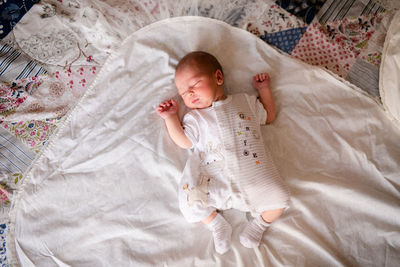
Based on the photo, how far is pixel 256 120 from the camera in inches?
49.1

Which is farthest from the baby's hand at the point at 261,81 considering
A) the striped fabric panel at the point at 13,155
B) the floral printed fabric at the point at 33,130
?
the striped fabric panel at the point at 13,155

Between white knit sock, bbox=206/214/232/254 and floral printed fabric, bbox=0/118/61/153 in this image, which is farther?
floral printed fabric, bbox=0/118/61/153

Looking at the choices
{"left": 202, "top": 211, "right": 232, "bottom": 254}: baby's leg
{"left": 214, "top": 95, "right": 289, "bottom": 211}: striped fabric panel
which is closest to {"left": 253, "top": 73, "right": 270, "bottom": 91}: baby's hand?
{"left": 214, "top": 95, "right": 289, "bottom": 211}: striped fabric panel

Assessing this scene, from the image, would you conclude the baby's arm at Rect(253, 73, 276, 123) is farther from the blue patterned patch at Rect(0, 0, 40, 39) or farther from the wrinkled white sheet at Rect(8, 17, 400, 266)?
the blue patterned patch at Rect(0, 0, 40, 39)

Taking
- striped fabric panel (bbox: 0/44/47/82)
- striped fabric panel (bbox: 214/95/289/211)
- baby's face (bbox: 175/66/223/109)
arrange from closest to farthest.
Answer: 1. striped fabric panel (bbox: 214/95/289/211)
2. baby's face (bbox: 175/66/223/109)
3. striped fabric panel (bbox: 0/44/47/82)

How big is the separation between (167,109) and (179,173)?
0.32 metres

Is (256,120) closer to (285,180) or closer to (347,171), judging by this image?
(285,180)

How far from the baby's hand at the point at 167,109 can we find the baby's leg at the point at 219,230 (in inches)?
20.2

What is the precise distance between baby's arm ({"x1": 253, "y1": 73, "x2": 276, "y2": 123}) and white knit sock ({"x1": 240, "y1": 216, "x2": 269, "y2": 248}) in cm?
49

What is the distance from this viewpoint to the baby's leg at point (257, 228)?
44.5 inches

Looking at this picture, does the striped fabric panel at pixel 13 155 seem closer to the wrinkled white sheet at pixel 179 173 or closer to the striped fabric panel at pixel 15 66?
the wrinkled white sheet at pixel 179 173

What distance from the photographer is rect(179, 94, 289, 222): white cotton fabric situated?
1.12 metres

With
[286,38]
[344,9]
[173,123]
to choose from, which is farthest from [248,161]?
[344,9]

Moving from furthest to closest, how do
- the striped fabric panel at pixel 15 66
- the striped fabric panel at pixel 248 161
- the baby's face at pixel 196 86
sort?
the striped fabric panel at pixel 15 66, the baby's face at pixel 196 86, the striped fabric panel at pixel 248 161
